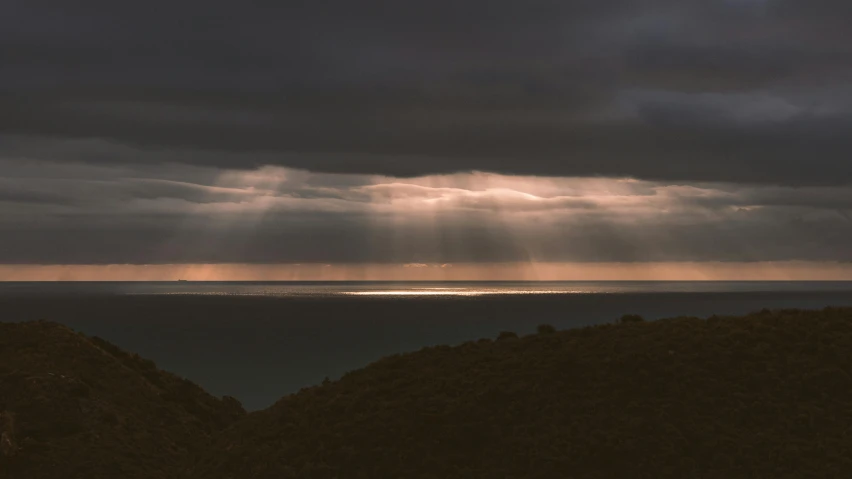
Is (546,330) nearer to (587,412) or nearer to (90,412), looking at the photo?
(587,412)

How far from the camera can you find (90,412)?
102ft

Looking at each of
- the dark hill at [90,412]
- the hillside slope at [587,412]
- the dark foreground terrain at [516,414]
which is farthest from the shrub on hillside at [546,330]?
the dark hill at [90,412]

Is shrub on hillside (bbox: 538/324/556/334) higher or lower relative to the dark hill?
higher

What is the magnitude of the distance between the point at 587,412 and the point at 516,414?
2084mm

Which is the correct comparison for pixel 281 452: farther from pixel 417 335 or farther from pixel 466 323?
pixel 466 323

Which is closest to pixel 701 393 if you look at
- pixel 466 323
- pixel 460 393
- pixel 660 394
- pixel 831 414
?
pixel 660 394

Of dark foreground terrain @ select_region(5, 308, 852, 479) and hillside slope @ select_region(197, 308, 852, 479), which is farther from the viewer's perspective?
dark foreground terrain @ select_region(5, 308, 852, 479)

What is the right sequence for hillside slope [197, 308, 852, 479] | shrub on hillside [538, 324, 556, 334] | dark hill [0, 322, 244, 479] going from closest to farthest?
hillside slope [197, 308, 852, 479]
dark hill [0, 322, 244, 479]
shrub on hillside [538, 324, 556, 334]

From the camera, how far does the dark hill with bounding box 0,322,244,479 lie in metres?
27.4

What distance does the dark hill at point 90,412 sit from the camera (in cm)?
2744

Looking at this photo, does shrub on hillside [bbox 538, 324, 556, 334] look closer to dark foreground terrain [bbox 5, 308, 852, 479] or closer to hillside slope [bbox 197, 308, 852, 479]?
dark foreground terrain [bbox 5, 308, 852, 479]

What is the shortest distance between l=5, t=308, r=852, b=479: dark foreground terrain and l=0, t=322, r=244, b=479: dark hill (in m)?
0.08

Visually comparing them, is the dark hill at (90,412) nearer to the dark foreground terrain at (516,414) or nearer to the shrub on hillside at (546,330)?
the dark foreground terrain at (516,414)

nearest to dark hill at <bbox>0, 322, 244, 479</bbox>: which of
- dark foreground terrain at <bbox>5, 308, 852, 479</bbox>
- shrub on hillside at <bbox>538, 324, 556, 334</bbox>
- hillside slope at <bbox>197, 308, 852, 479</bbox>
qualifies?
dark foreground terrain at <bbox>5, 308, 852, 479</bbox>
